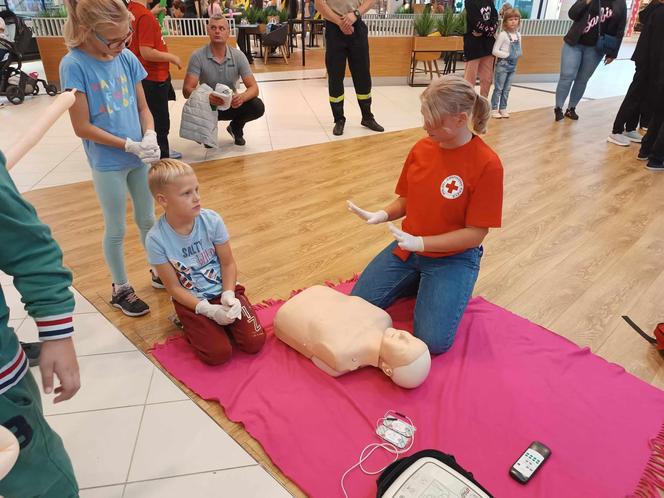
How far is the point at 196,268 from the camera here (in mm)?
1858

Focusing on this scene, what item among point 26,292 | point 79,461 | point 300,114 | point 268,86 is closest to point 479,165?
point 26,292

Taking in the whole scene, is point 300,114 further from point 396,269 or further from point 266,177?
point 396,269

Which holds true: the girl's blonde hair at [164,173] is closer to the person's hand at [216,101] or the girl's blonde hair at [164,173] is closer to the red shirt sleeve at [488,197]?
the red shirt sleeve at [488,197]

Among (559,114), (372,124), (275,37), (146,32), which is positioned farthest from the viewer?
(275,37)

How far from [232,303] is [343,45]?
3461mm

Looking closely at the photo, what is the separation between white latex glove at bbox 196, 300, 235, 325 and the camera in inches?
69.4

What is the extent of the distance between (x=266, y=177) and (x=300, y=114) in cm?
212

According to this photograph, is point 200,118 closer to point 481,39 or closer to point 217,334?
point 217,334

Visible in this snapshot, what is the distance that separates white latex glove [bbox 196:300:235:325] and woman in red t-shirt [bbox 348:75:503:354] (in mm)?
629

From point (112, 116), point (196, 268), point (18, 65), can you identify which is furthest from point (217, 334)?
point (18, 65)

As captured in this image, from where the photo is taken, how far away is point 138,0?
331cm

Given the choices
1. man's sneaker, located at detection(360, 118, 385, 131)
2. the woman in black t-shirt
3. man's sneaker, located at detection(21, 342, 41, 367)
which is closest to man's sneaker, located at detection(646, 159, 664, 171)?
the woman in black t-shirt

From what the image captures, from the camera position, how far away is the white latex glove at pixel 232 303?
1764mm

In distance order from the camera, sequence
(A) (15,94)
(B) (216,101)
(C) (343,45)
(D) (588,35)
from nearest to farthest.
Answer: (B) (216,101) → (C) (343,45) → (D) (588,35) → (A) (15,94)
